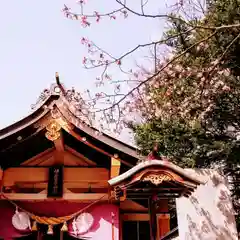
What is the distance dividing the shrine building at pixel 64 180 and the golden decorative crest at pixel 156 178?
1.01 metres

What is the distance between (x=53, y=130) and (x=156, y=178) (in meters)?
2.31

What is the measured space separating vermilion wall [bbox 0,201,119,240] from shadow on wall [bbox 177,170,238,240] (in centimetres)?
141

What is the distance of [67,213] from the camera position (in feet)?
23.1

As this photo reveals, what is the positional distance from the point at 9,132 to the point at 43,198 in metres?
1.49

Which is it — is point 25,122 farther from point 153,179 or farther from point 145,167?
point 153,179

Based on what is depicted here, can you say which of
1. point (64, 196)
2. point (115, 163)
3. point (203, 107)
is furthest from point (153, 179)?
point (203, 107)

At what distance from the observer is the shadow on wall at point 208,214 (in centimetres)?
694

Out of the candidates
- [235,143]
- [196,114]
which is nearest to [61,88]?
[196,114]

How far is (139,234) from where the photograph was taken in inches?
284

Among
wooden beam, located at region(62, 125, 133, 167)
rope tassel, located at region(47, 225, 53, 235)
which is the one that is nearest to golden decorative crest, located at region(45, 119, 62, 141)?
wooden beam, located at region(62, 125, 133, 167)

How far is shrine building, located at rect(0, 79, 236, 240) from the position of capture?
6.70 m

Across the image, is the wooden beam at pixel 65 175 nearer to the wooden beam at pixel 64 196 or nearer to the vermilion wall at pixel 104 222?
the wooden beam at pixel 64 196

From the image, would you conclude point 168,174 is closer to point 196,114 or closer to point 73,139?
point 73,139

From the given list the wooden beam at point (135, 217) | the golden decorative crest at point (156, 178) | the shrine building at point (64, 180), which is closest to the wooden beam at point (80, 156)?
the shrine building at point (64, 180)
